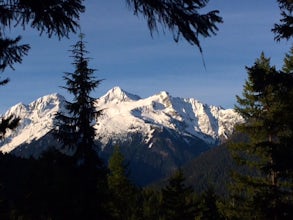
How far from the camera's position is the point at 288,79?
11055mm

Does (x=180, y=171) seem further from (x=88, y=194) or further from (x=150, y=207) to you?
(x=150, y=207)

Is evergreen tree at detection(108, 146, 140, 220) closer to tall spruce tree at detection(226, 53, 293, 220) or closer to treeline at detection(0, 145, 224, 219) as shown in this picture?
treeline at detection(0, 145, 224, 219)

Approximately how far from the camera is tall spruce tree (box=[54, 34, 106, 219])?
24.5 meters

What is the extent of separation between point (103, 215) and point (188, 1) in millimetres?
21486

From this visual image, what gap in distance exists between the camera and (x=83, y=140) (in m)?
25.0

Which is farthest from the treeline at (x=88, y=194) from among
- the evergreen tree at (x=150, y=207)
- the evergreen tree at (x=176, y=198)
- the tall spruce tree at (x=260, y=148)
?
the evergreen tree at (x=150, y=207)

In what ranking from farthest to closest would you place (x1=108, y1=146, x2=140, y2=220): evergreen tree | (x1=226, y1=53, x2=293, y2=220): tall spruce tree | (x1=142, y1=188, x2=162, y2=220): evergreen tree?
(x1=142, y1=188, x2=162, y2=220): evergreen tree, (x1=108, y1=146, x2=140, y2=220): evergreen tree, (x1=226, y1=53, x2=293, y2=220): tall spruce tree

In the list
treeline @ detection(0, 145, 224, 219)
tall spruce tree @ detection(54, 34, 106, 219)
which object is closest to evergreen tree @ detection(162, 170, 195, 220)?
treeline @ detection(0, 145, 224, 219)

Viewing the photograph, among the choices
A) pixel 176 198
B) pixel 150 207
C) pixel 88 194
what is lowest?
pixel 150 207

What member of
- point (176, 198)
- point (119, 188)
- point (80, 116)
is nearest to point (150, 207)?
point (176, 198)

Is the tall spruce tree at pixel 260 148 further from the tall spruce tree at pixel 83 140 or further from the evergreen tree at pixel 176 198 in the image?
the evergreen tree at pixel 176 198

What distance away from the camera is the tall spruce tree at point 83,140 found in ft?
80.3

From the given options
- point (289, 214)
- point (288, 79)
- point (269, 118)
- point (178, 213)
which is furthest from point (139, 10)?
point (178, 213)

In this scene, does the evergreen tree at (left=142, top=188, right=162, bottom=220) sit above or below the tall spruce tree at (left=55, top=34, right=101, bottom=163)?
below
